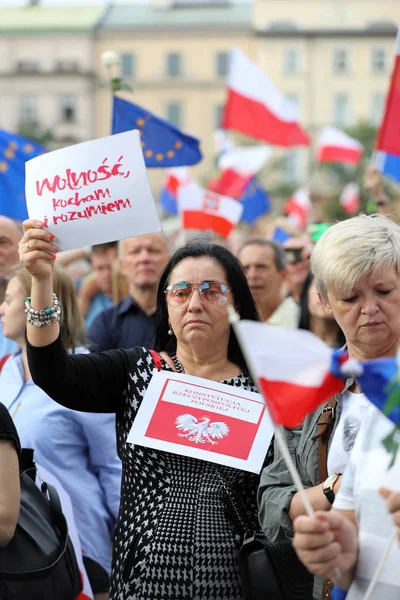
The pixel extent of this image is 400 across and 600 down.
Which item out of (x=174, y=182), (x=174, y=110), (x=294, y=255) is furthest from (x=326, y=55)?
(x=294, y=255)

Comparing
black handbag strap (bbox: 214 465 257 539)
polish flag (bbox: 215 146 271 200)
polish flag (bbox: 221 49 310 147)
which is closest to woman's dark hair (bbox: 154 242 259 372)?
black handbag strap (bbox: 214 465 257 539)

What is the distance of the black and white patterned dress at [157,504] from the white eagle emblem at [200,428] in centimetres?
7

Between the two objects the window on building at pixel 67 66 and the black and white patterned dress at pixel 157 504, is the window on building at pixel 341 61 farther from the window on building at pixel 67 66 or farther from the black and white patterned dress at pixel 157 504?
the black and white patterned dress at pixel 157 504

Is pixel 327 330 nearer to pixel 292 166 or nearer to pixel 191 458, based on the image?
pixel 191 458

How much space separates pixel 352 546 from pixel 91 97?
70.8m

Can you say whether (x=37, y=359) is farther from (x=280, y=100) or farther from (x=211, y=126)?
(x=211, y=126)

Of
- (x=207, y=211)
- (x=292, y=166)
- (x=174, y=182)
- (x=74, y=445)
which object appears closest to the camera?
(x=74, y=445)

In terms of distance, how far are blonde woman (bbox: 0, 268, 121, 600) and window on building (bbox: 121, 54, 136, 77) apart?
70052mm

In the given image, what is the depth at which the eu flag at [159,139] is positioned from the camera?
6805mm

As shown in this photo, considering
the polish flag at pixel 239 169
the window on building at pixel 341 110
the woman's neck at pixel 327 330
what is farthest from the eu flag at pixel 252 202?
the window on building at pixel 341 110

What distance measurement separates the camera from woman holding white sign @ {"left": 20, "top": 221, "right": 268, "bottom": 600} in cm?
312

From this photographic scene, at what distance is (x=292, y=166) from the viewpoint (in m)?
68.8

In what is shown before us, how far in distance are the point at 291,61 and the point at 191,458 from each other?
67.8m

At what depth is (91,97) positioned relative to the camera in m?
71.2
